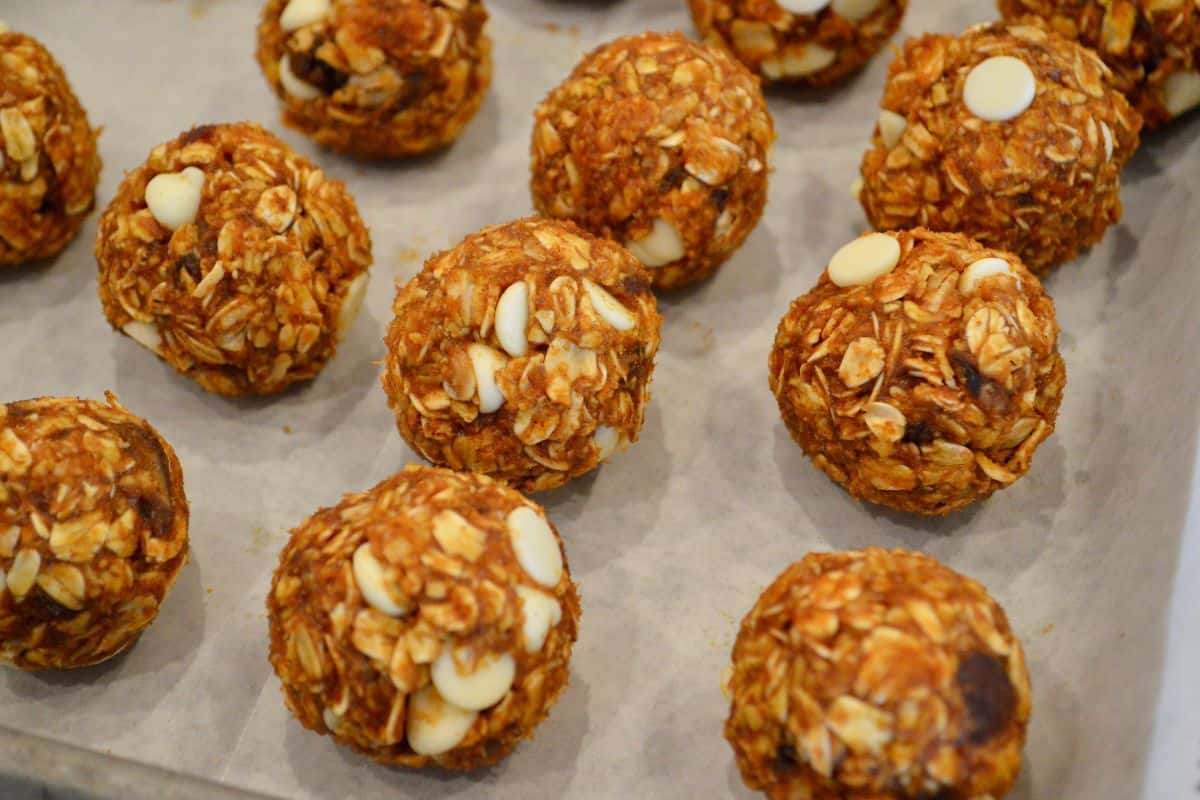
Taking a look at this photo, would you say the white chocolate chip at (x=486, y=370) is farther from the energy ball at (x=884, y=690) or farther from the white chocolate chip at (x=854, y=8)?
the white chocolate chip at (x=854, y=8)

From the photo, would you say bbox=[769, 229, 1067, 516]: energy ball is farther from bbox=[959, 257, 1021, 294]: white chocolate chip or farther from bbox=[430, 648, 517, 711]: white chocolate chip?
bbox=[430, 648, 517, 711]: white chocolate chip

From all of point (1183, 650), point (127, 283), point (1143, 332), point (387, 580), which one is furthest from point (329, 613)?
point (1143, 332)

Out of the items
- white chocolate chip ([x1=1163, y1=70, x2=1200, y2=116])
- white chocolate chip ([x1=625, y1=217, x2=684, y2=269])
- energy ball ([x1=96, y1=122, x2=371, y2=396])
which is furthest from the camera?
white chocolate chip ([x1=1163, y1=70, x2=1200, y2=116])

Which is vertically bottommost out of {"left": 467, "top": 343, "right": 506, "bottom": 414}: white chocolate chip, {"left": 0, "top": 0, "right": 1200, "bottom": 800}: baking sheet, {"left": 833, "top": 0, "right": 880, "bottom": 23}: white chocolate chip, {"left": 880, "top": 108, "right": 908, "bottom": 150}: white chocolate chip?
{"left": 0, "top": 0, "right": 1200, "bottom": 800}: baking sheet

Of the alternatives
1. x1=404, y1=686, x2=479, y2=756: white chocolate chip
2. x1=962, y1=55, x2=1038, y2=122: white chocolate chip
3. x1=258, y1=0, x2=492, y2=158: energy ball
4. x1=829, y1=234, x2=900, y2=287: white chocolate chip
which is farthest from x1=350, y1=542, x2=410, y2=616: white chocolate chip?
x1=962, y1=55, x2=1038, y2=122: white chocolate chip

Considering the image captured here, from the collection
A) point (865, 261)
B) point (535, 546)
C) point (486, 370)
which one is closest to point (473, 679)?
point (535, 546)

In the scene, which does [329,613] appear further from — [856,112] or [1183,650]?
[856,112]

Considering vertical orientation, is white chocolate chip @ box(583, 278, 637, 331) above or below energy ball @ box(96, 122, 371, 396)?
above
